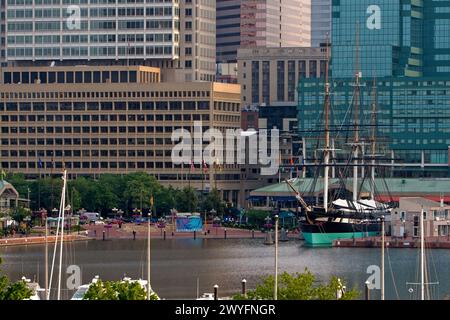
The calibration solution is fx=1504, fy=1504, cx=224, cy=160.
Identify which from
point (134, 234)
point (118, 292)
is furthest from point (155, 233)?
point (118, 292)

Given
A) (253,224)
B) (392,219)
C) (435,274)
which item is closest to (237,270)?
(435,274)

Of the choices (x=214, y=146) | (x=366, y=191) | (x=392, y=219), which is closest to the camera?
(x=392, y=219)

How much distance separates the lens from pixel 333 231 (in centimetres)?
14975

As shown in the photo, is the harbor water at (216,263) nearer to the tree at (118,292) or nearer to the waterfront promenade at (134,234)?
the waterfront promenade at (134,234)

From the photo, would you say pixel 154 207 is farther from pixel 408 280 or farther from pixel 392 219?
pixel 408 280

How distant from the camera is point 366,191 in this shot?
174 meters

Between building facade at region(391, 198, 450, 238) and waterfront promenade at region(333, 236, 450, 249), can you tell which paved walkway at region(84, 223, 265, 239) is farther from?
building facade at region(391, 198, 450, 238)

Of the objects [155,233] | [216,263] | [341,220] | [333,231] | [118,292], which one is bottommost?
[155,233]

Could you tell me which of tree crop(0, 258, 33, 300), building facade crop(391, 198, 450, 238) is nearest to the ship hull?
building facade crop(391, 198, 450, 238)

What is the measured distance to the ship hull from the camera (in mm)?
145750

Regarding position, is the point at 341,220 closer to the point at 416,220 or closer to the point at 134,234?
the point at 416,220
